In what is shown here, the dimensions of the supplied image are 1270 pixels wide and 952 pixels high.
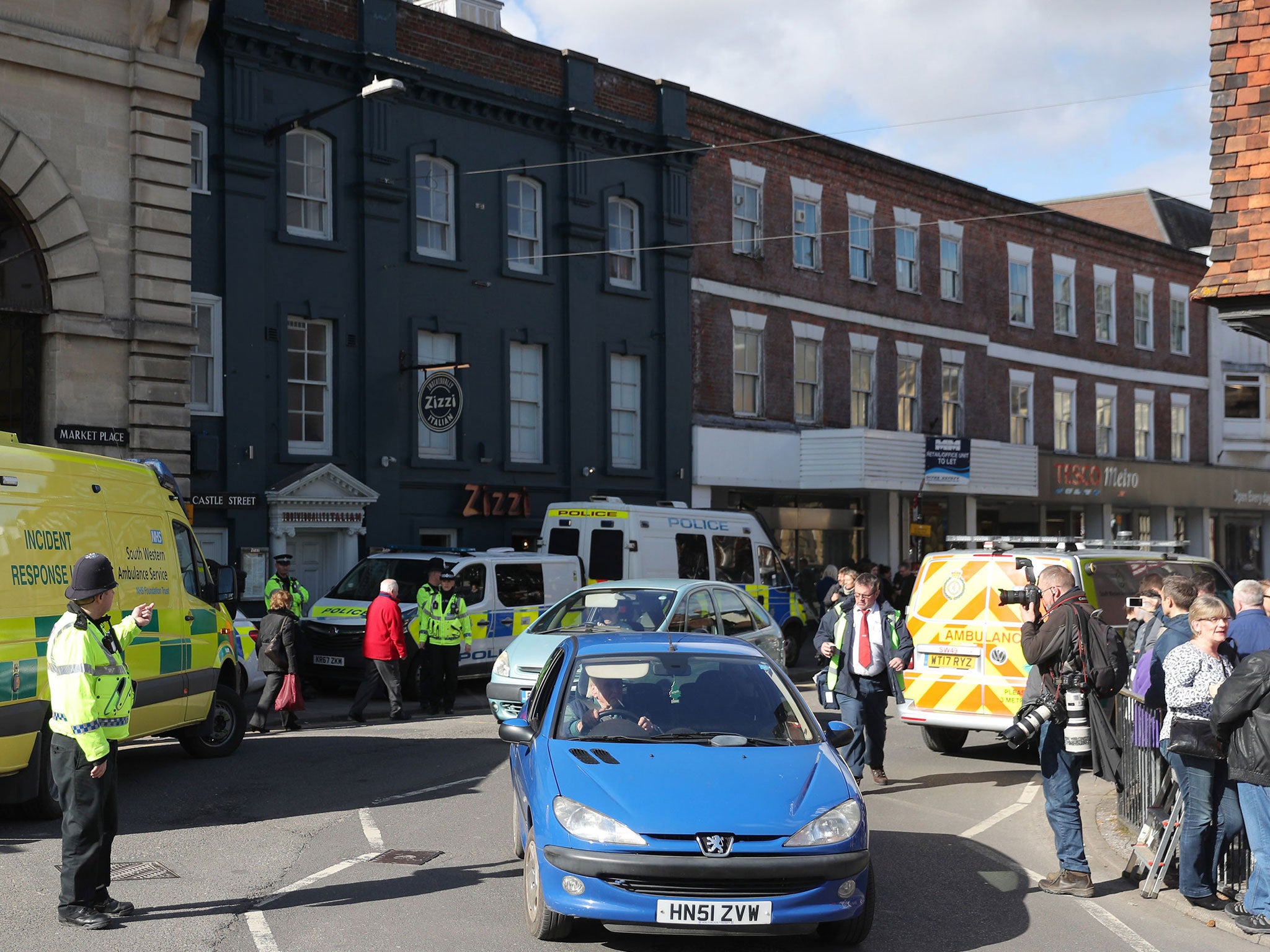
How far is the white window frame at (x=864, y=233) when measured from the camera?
33.0 metres

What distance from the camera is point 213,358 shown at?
21.6 meters

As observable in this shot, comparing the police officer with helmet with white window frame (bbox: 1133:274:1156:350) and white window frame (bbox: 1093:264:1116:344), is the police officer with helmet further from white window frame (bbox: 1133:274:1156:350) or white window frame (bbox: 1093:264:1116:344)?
white window frame (bbox: 1133:274:1156:350)

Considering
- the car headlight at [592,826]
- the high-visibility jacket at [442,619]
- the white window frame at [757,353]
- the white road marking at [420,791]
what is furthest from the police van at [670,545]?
the car headlight at [592,826]

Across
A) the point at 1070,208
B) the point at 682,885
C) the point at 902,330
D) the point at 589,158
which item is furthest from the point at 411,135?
the point at 1070,208

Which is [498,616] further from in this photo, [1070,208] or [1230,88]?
[1070,208]

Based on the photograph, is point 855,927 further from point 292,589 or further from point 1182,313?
point 1182,313

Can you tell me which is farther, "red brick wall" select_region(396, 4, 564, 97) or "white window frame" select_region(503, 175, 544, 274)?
"white window frame" select_region(503, 175, 544, 274)

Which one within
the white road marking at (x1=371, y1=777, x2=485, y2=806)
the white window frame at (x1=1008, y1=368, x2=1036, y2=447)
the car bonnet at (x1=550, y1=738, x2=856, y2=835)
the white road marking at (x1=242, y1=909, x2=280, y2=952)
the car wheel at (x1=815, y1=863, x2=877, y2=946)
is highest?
the white window frame at (x1=1008, y1=368, x2=1036, y2=447)

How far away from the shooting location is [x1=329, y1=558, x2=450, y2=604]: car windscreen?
19266 millimetres

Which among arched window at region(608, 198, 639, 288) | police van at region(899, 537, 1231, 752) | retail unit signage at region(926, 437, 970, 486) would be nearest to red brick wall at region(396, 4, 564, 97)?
arched window at region(608, 198, 639, 288)

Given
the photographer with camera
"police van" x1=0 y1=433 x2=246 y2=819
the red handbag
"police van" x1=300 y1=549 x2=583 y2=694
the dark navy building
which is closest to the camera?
the photographer with camera

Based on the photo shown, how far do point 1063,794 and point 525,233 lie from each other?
1973 cm

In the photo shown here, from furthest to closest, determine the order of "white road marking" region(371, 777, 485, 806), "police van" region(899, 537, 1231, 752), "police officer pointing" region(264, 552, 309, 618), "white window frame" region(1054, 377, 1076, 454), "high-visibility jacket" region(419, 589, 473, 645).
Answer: "white window frame" region(1054, 377, 1076, 454) < "police officer pointing" region(264, 552, 309, 618) < "high-visibility jacket" region(419, 589, 473, 645) < "police van" region(899, 537, 1231, 752) < "white road marking" region(371, 777, 485, 806)

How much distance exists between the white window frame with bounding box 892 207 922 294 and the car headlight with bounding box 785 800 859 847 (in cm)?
2856
